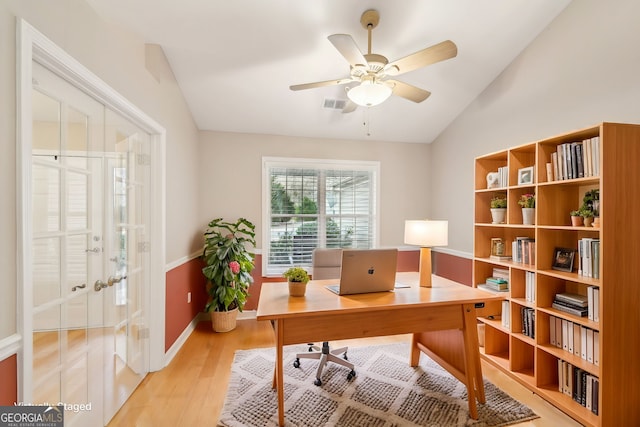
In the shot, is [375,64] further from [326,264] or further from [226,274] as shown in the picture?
[226,274]

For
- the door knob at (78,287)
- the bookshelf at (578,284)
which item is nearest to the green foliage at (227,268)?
the door knob at (78,287)

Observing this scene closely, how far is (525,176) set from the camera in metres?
2.40

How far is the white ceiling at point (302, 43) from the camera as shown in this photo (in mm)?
2146

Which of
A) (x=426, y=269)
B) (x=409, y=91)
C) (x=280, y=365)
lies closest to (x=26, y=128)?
(x=280, y=365)

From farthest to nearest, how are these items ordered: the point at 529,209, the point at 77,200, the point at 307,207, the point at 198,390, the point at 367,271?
the point at 307,207 < the point at 529,209 < the point at 198,390 < the point at 367,271 < the point at 77,200

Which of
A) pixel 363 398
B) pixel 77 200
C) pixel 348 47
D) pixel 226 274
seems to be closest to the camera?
pixel 77 200

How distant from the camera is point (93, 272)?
1.73 m

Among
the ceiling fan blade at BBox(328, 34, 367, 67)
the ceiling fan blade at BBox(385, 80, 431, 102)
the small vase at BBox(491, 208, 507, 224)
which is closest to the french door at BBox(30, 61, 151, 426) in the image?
the ceiling fan blade at BBox(328, 34, 367, 67)

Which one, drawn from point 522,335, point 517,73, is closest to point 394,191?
point 517,73

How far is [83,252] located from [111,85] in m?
1.04

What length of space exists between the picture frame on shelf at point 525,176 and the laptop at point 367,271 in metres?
1.33

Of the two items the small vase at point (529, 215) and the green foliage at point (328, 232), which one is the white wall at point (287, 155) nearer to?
the green foliage at point (328, 232)

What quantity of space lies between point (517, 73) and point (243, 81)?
2.71 metres

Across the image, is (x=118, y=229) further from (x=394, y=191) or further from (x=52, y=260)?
(x=394, y=191)
